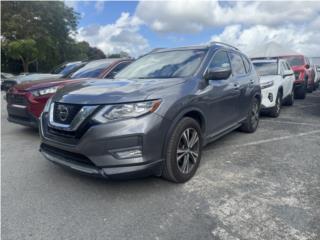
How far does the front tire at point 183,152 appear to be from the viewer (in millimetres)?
3301

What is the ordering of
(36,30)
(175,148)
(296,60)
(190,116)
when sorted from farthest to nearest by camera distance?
(36,30)
(296,60)
(190,116)
(175,148)

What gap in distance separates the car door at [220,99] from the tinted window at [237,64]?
24 cm

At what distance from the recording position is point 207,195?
3320 mm

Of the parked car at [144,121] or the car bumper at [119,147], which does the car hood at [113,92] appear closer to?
the parked car at [144,121]

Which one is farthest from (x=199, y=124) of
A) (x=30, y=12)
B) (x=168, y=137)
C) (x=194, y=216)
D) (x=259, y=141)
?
(x=30, y=12)

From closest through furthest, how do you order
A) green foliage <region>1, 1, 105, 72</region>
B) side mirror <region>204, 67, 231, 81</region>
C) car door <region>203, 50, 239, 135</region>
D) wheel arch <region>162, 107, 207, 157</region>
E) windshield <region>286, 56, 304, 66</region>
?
1. wheel arch <region>162, 107, 207, 157</region>
2. side mirror <region>204, 67, 231, 81</region>
3. car door <region>203, 50, 239, 135</region>
4. windshield <region>286, 56, 304, 66</region>
5. green foliage <region>1, 1, 105, 72</region>

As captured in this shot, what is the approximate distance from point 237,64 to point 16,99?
4363 mm

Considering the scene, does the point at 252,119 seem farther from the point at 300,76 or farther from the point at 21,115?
the point at 300,76

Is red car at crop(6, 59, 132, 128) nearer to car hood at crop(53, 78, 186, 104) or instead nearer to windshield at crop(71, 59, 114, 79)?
windshield at crop(71, 59, 114, 79)

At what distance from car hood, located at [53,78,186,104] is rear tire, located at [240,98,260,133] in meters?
2.73

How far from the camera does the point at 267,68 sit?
336 inches

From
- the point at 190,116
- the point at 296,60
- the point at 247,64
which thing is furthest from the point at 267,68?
the point at 190,116

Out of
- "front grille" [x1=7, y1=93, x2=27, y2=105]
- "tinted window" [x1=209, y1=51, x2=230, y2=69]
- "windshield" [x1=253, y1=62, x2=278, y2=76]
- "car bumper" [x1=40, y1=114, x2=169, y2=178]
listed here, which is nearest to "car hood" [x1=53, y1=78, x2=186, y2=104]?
"car bumper" [x1=40, y1=114, x2=169, y2=178]

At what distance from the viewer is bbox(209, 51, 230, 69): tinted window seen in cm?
428
